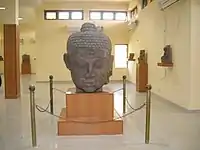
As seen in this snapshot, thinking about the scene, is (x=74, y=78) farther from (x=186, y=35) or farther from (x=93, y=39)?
(x=186, y=35)

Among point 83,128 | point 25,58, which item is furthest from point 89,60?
point 25,58

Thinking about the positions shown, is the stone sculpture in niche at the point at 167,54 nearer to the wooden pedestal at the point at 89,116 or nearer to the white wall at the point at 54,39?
the wooden pedestal at the point at 89,116

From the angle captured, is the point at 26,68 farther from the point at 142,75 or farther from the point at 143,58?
the point at 142,75

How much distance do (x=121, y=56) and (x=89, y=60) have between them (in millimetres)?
12370

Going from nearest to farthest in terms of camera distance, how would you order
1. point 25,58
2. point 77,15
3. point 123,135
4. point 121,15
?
1. point 123,135
2. point 77,15
3. point 121,15
4. point 25,58

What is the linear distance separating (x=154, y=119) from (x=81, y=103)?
193 centimetres

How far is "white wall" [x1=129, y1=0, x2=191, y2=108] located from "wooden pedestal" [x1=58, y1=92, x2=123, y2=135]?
2.88 metres

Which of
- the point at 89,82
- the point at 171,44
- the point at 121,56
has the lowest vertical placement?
the point at 89,82

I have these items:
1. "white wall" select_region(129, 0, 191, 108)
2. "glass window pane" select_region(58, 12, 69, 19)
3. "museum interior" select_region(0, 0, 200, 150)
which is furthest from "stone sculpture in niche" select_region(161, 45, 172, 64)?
"glass window pane" select_region(58, 12, 69, 19)

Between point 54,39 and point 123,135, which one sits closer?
point 123,135

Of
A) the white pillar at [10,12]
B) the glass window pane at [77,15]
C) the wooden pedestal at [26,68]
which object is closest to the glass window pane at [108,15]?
the glass window pane at [77,15]

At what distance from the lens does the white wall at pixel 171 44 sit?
8.03 meters

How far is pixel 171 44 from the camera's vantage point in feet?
30.6

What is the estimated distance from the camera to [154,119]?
271 inches
